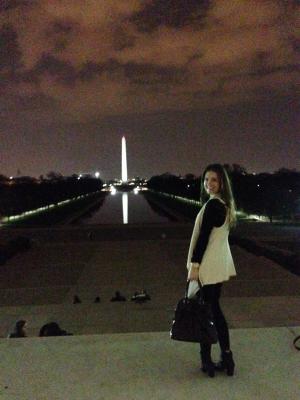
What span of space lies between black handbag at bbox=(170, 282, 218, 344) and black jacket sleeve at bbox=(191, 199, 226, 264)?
0.27 metres

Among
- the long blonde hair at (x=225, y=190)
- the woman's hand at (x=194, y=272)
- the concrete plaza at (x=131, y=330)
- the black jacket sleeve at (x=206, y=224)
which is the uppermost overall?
the long blonde hair at (x=225, y=190)

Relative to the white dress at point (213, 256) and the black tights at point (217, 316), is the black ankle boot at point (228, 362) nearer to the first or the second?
the black tights at point (217, 316)

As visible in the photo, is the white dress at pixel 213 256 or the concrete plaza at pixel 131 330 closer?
the concrete plaza at pixel 131 330

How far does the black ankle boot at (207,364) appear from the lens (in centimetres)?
482

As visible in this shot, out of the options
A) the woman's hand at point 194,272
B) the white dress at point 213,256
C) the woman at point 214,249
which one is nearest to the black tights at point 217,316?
the woman at point 214,249

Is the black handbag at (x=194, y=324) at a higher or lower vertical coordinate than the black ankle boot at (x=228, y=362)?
higher

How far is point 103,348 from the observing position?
5598 millimetres

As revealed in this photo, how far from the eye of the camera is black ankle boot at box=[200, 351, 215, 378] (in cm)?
482

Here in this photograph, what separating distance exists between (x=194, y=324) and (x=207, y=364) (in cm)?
44

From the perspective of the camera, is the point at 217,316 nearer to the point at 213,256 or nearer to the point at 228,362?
the point at 228,362

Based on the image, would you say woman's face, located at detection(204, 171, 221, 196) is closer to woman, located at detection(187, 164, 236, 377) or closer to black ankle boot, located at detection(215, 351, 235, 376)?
woman, located at detection(187, 164, 236, 377)

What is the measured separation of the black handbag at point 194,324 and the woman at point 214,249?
15cm

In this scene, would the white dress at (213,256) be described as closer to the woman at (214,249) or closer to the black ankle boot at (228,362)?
the woman at (214,249)

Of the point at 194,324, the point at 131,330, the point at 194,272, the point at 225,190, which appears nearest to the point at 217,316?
the point at 194,324
